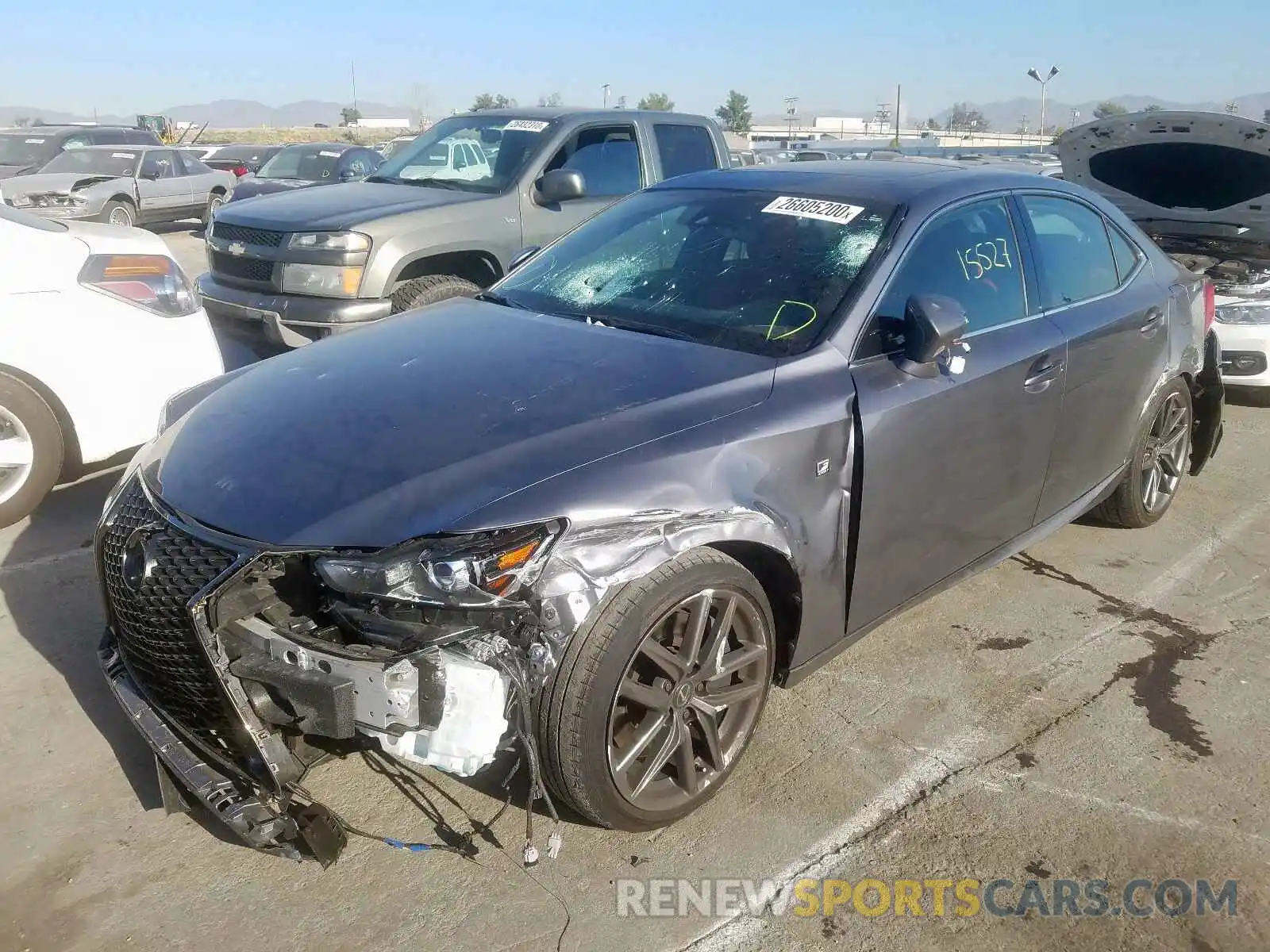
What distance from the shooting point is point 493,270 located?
695cm

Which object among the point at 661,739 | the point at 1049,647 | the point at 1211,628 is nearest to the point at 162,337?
the point at 661,739

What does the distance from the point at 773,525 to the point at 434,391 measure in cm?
102

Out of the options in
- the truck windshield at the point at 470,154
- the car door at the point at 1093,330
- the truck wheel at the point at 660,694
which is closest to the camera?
the truck wheel at the point at 660,694

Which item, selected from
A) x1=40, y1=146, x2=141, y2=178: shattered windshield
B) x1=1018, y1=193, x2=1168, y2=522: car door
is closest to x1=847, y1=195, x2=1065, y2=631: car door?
x1=1018, y1=193, x2=1168, y2=522: car door

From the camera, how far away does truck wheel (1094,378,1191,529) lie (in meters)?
4.57

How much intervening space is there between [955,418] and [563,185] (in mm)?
4140

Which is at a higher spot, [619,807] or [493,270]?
[493,270]

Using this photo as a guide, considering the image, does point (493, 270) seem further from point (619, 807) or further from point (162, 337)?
point (619, 807)

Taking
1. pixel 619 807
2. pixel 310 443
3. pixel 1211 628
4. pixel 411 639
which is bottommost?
pixel 1211 628

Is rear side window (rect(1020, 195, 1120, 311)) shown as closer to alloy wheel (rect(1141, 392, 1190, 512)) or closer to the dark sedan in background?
alloy wheel (rect(1141, 392, 1190, 512))

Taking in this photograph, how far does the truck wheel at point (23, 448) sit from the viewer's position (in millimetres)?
4535

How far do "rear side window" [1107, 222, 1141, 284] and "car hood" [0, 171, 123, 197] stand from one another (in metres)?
14.8

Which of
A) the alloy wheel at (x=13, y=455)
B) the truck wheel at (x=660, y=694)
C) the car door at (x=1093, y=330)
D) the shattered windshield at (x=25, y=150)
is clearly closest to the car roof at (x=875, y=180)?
the car door at (x=1093, y=330)

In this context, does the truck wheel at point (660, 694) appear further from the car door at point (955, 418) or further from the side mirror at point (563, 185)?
the side mirror at point (563, 185)
